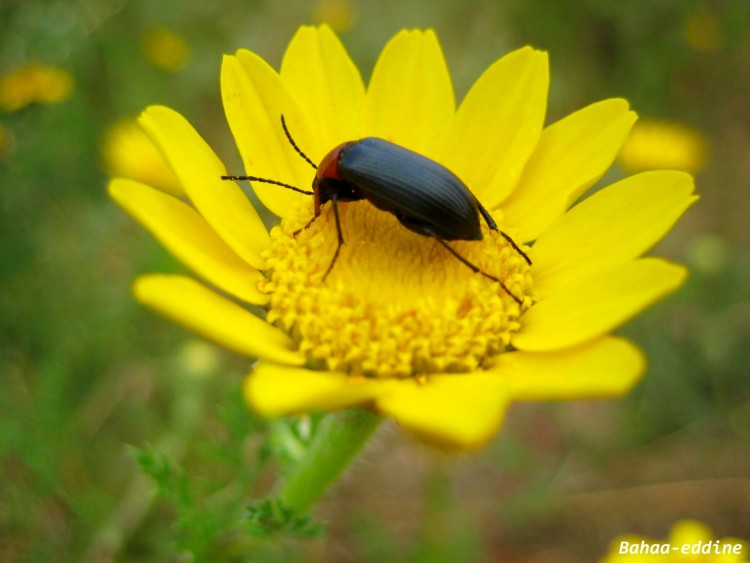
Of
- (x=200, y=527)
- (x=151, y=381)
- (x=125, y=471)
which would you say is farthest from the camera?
(x=151, y=381)

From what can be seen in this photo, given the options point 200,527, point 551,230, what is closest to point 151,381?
point 200,527

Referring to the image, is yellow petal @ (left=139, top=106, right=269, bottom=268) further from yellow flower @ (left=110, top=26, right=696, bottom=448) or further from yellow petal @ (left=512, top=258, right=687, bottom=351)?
yellow petal @ (left=512, top=258, right=687, bottom=351)

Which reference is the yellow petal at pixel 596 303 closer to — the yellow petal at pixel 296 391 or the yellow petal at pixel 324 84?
the yellow petal at pixel 296 391

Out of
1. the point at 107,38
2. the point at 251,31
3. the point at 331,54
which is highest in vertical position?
the point at 251,31

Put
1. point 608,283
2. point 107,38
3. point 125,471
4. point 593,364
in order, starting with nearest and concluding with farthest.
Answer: point 593,364 < point 608,283 < point 125,471 < point 107,38

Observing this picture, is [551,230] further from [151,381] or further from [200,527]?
[151,381]

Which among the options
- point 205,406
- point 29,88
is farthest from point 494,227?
point 29,88

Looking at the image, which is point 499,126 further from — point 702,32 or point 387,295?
point 702,32
